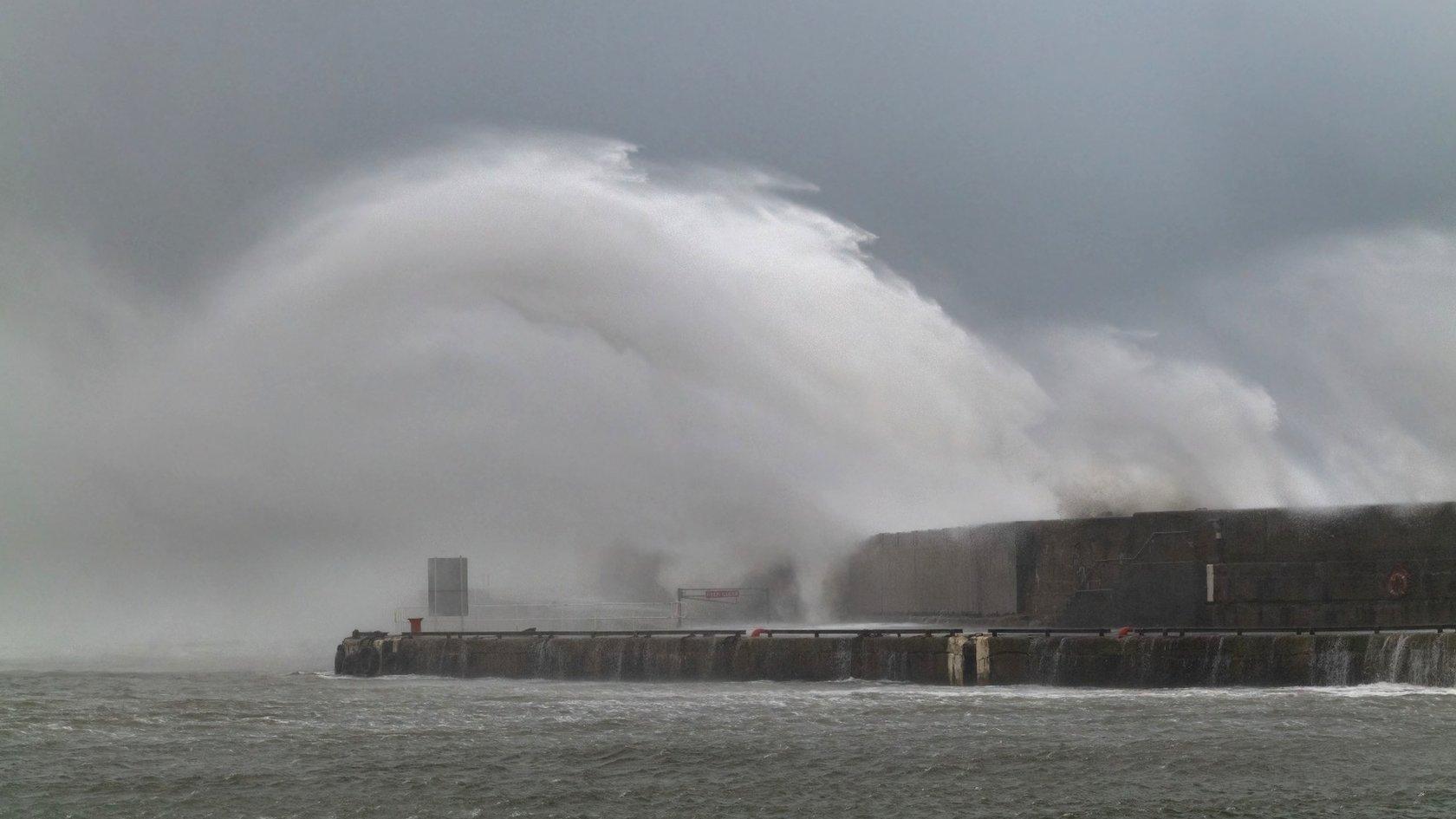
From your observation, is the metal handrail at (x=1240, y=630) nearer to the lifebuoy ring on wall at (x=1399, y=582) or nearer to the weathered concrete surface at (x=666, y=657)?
the lifebuoy ring on wall at (x=1399, y=582)

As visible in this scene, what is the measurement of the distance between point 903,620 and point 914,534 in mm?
1920

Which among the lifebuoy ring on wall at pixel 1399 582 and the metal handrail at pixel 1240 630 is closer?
the metal handrail at pixel 1240 630

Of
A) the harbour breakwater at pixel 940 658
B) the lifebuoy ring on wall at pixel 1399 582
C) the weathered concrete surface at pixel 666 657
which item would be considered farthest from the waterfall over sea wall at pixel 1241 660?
the lifebuoy ring on wall at pixel 1399 582

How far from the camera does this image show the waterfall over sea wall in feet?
77.7

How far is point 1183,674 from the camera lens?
25.9 metres

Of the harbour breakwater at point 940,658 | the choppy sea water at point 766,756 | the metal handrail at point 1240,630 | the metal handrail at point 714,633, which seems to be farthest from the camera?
the metal handrail at point 714,633

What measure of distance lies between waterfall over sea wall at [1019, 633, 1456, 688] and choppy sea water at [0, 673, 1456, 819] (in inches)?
17.1

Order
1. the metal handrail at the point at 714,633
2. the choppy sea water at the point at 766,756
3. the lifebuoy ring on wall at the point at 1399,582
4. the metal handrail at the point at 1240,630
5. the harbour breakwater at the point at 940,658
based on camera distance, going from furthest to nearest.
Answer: the metal handrail at the point at 714,633, the lifebuoy ring on wall at the point at 1399,582, the metal handrail at the point at 1240,630, the harbour breakwater at the point at 940,658, the choppy sea water at the point at 766,756

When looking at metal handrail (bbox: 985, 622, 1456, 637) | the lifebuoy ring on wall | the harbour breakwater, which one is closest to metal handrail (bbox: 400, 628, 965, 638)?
the harbour breakwater

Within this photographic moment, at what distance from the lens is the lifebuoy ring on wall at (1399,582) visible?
27.1 meters

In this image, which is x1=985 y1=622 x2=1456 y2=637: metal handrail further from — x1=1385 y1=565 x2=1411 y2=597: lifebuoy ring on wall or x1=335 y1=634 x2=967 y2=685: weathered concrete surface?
x1=335 y1=634 x2=967 y2=685: weathered concrete surface

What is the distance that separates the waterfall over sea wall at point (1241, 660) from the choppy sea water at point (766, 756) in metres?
0.44

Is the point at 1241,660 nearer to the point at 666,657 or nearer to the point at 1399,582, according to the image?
the point at 1399,582

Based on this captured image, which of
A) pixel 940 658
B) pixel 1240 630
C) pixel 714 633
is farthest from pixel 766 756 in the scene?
pixel 714 633
